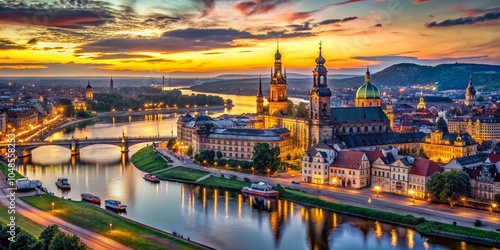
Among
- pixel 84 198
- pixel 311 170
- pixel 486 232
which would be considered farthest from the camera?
pixel 311 170

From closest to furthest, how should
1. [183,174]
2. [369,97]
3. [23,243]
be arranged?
1. [23,243]
2. [183,174]
3. [369,97]

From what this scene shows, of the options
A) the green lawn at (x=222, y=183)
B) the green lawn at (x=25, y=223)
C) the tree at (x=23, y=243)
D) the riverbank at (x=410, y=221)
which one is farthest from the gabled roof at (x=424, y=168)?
the tree at (x=23, y=243)

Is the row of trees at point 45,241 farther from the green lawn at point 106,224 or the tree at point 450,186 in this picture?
the tree at point 450,186

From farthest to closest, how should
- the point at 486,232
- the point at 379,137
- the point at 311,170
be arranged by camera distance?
1. the point at 379,137
2. the point at 311,170
3. the point at 486,232

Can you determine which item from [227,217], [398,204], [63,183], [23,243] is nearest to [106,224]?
[227,217]

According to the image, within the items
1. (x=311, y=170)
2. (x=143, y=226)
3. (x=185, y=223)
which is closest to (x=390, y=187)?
(x=311, y=170)

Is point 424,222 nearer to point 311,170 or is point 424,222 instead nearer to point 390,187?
point 390,187

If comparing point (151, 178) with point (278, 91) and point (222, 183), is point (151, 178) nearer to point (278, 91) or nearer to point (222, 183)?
point (222, 183)
